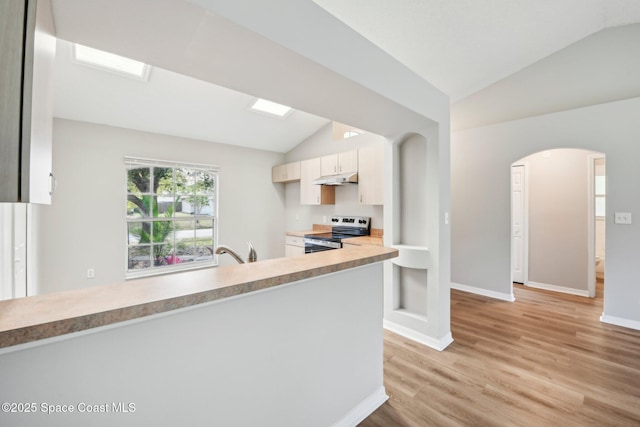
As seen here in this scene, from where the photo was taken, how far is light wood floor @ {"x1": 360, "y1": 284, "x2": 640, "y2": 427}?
1.69m

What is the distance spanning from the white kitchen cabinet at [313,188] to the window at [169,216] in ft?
5.02

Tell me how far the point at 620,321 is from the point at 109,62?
6.13m

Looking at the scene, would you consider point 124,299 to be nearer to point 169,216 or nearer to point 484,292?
point 169,216

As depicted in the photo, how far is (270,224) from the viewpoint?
549 centimetres

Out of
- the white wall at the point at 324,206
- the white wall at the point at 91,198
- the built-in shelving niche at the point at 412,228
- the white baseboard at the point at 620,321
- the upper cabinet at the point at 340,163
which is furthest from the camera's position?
the white wall at the point at 324,206

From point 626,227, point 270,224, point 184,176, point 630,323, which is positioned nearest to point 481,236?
point 626,227

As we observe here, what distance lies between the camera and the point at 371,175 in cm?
384

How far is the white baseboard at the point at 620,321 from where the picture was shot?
2838 millimetres

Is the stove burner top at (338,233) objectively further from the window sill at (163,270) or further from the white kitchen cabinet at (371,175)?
the window sill at (163,270)

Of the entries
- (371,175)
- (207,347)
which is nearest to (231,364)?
(207,347)

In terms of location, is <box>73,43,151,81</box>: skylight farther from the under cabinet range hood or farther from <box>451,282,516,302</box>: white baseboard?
<box>451,282,516,302</box>: white baseboard

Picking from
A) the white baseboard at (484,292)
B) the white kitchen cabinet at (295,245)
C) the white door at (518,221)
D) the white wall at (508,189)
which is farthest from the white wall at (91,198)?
the white door at (518,221)

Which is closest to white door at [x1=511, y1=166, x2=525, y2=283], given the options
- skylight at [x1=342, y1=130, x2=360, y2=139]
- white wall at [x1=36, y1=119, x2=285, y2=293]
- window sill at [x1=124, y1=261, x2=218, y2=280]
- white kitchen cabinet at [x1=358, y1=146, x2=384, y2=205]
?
white kitchen cabinet at [x1=358, y1=146, x2=384, y2=205]

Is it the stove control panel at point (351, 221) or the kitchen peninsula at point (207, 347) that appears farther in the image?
the stove control panel at point (351, 221)
